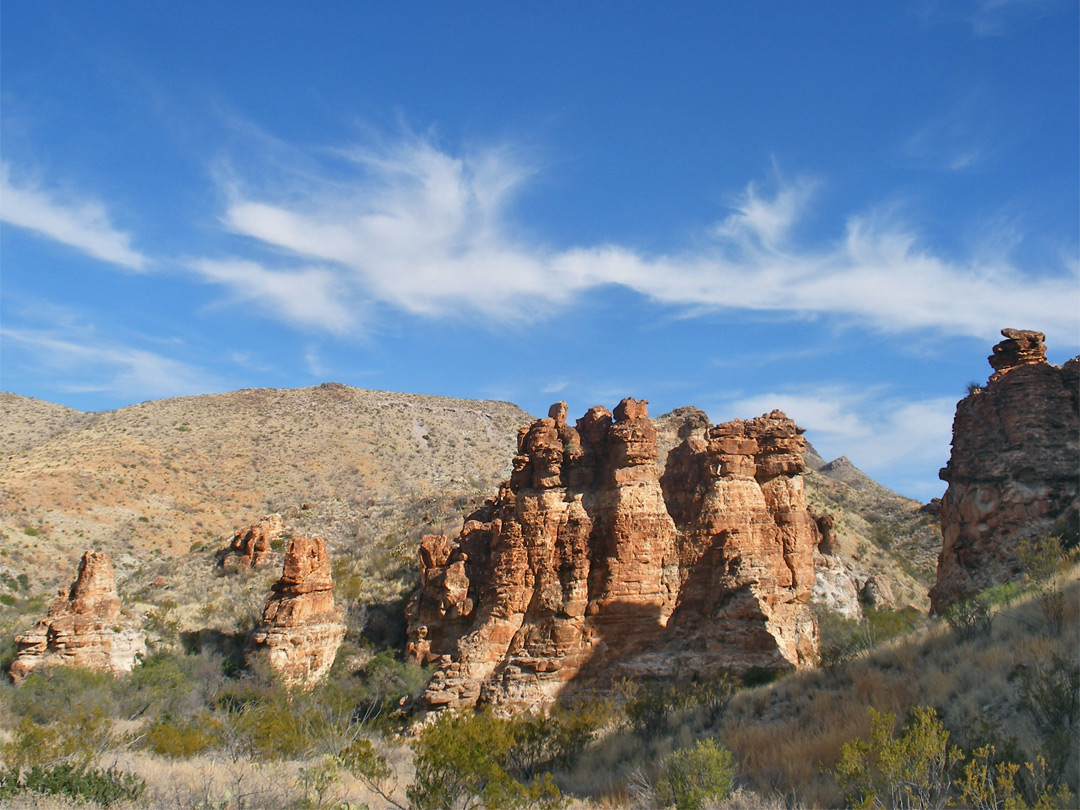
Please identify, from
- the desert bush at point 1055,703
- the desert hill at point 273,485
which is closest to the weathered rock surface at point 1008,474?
the desert bush at point 1055,703

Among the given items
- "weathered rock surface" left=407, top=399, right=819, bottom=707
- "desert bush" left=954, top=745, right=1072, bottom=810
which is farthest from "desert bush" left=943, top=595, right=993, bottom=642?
"desert bush" left=954, top=745, right=1072, bottom=810

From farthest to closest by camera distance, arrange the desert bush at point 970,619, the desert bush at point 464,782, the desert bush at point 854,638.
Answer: the desert bush at point 854,638 < the desert bush at point 970,619 < the desert bush at point 464,782

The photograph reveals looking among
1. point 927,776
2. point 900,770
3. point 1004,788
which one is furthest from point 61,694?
point 1004,788

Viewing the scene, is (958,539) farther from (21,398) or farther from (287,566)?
(21,398)

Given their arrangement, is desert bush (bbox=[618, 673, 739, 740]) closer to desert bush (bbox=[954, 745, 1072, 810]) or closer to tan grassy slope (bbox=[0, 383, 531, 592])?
desert bush (bbox=[954, 745, 1072, 810])

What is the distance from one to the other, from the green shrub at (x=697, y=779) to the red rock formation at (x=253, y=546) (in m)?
35.2

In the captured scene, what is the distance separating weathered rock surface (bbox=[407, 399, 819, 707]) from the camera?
20.0 m

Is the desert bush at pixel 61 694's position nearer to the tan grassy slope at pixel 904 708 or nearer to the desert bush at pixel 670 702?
the desert bush at pixel 670 702

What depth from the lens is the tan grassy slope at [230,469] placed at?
4931 cm

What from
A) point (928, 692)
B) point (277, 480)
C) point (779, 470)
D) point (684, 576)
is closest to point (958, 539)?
point (779, 470)

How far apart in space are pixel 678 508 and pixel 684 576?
4.39m

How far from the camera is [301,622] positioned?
27.7 m

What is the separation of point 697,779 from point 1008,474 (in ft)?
45.5

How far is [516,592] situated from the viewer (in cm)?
2177
